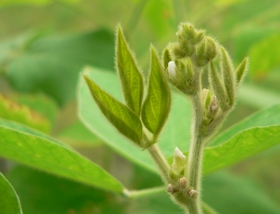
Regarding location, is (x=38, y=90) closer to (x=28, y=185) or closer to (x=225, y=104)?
(x=28, y=185)

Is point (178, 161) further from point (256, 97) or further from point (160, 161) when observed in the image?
point (256, 97)

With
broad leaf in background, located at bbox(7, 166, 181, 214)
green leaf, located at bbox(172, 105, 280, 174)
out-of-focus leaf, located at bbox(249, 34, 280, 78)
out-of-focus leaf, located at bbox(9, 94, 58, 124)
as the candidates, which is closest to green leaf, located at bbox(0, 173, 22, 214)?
green leaf, located at bbox(172, 105, 280, 174)

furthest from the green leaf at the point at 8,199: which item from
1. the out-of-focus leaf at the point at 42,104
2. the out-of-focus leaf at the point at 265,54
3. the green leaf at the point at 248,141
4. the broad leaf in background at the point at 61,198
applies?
the out-of-focus leaf at the point at 265,54

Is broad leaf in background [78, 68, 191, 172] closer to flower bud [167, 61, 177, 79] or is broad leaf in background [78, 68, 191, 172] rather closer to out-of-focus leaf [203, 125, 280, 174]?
out-of-focus leaf [203, 125, 280, 174]

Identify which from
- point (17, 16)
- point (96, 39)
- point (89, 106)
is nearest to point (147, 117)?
point (89, 106)

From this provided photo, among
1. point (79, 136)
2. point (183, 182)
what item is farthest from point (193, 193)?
point (79, 136)

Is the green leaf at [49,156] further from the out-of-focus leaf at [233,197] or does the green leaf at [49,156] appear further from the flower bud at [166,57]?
the out-of-focus leaf at [233,197]
